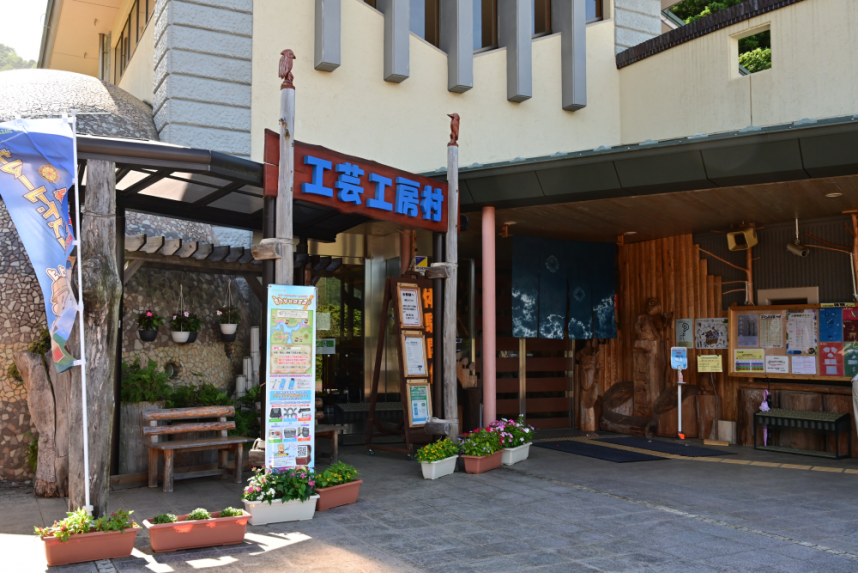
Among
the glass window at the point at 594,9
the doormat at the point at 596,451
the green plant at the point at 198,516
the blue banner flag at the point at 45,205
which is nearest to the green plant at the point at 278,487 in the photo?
the green plant at the point at 198,516

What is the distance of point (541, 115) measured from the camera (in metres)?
14.2

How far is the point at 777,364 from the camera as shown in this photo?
1084 cm

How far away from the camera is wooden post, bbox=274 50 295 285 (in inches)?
274

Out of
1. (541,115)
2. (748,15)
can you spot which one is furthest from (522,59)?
(748,15)

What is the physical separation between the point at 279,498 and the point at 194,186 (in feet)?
12.3

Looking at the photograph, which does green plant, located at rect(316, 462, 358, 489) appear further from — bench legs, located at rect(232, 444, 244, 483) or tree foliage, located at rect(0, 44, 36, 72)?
tree foliage, located at rect(0, 44, 36, 72)

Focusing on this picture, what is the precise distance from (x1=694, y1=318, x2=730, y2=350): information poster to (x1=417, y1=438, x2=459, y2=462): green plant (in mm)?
5223

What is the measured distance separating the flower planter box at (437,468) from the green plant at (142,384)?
10.6 feet

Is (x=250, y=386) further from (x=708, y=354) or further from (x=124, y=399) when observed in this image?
(x=708, y=354)

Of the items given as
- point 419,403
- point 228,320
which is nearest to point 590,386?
point 419,403

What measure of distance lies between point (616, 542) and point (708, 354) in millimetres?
6744

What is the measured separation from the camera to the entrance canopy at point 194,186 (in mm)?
6137

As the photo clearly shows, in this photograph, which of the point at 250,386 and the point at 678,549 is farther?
→ the point at 250,386

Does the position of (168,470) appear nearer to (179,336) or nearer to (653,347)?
(179,336)
